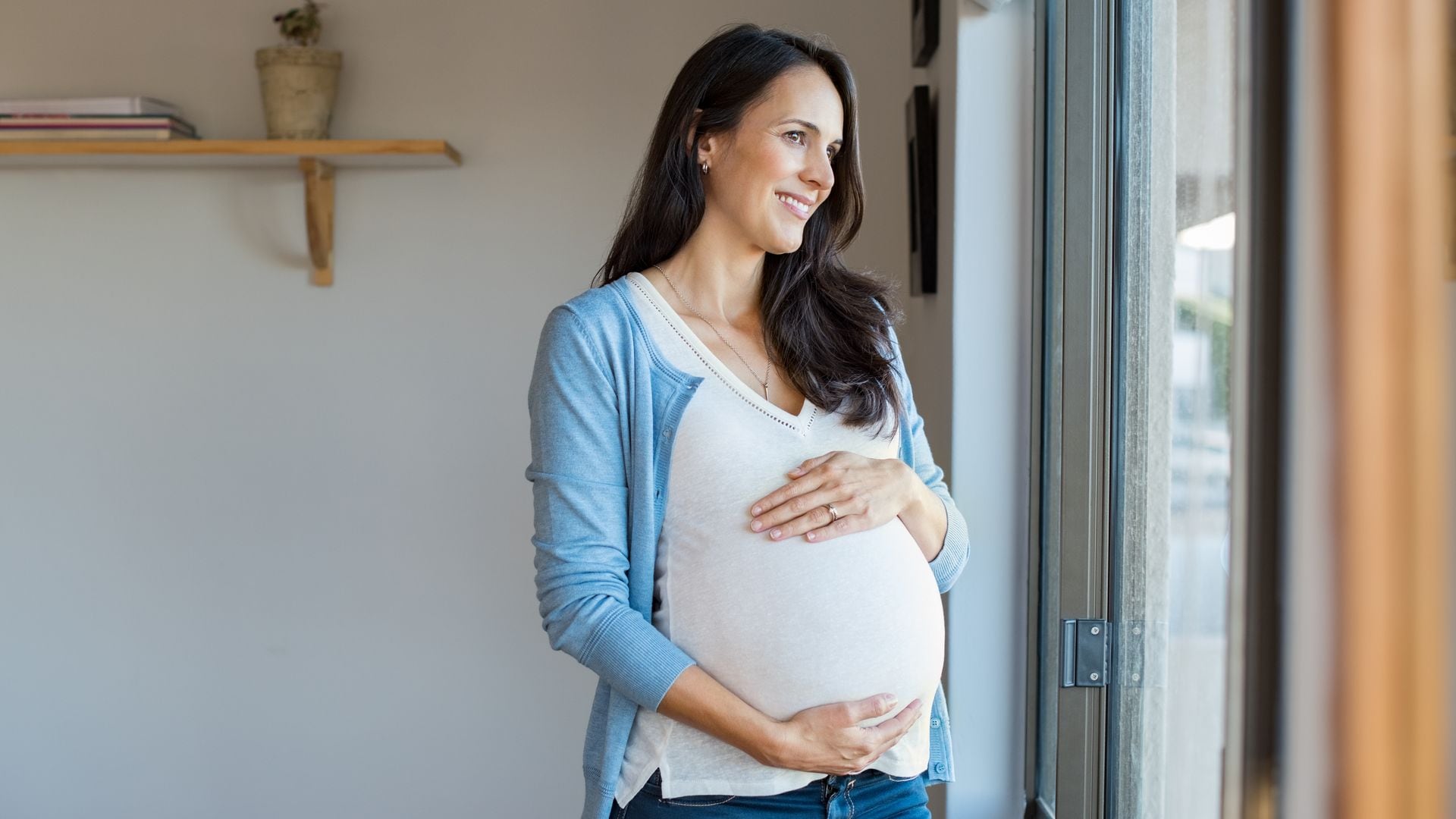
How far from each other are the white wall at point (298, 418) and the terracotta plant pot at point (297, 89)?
0.11 metres

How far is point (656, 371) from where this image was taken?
1.16 metres

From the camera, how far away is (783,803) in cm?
111

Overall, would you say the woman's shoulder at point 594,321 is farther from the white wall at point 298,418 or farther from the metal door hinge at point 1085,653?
the white wall at point 298,418

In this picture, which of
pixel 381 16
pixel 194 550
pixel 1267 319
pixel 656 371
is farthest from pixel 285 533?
pixel 1267 319

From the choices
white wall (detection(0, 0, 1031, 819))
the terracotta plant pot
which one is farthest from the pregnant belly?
the terracotta plant pot

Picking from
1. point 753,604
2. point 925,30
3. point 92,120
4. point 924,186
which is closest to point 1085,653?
point 753,604

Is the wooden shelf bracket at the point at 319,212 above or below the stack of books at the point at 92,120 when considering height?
below

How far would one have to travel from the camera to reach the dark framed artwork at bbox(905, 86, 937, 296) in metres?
1.96

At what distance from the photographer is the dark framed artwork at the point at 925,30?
79.5 inches

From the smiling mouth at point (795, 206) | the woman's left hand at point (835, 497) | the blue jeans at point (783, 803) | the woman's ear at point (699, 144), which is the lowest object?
the blue jeans at point (783, 803)

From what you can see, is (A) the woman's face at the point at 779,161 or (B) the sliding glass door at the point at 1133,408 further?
(A) the woman's face at the point at 779,161

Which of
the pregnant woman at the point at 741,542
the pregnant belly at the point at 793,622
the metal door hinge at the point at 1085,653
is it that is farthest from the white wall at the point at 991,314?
the pregnant belly at the point at 793,622

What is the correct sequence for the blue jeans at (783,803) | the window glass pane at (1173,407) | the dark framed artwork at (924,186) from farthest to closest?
the dark framed artwork at (924,186) → the blue jeans at (783,803) → the window glass pane at (1173,407)

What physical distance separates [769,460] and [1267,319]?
732 mm
